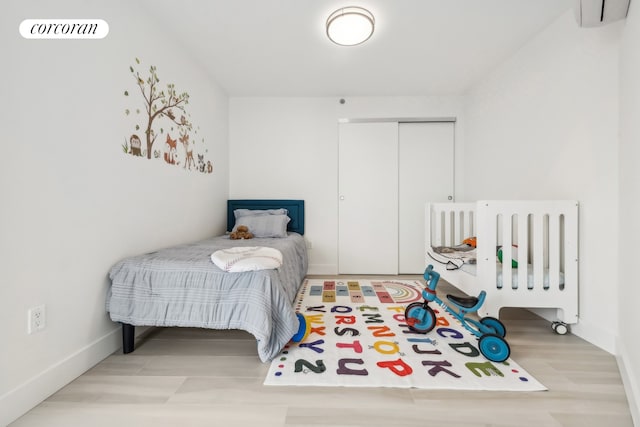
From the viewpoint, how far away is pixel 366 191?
3.46 meters

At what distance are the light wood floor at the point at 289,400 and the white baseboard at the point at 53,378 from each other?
31 mm

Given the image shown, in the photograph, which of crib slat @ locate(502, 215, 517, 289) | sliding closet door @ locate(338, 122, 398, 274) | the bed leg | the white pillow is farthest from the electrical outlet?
sliding closet door @ locate(338, 122, 398, 274)

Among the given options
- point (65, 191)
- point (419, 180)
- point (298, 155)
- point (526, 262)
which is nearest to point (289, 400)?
point (65, 191)

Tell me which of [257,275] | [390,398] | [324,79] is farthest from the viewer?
[324,79]

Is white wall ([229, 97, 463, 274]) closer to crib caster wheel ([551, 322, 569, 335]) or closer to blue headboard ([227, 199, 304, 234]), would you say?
blue headboard ([227, 199, 304, 234])

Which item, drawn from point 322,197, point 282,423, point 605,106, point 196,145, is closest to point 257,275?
point 282,423

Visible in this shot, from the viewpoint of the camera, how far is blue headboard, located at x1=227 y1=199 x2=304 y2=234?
3385 millimetres

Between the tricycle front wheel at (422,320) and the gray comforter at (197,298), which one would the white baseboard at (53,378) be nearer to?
the gray comforter at (197,298)

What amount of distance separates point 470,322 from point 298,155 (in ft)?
8.43

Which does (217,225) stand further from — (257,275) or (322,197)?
(257,275)

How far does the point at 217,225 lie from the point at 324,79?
79.5 inches

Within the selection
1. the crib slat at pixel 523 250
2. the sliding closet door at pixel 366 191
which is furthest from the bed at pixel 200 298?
the sliding closet door at pixel 366 191

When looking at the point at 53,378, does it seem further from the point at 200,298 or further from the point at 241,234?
the point at 241,234

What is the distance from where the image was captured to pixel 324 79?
2969mm
